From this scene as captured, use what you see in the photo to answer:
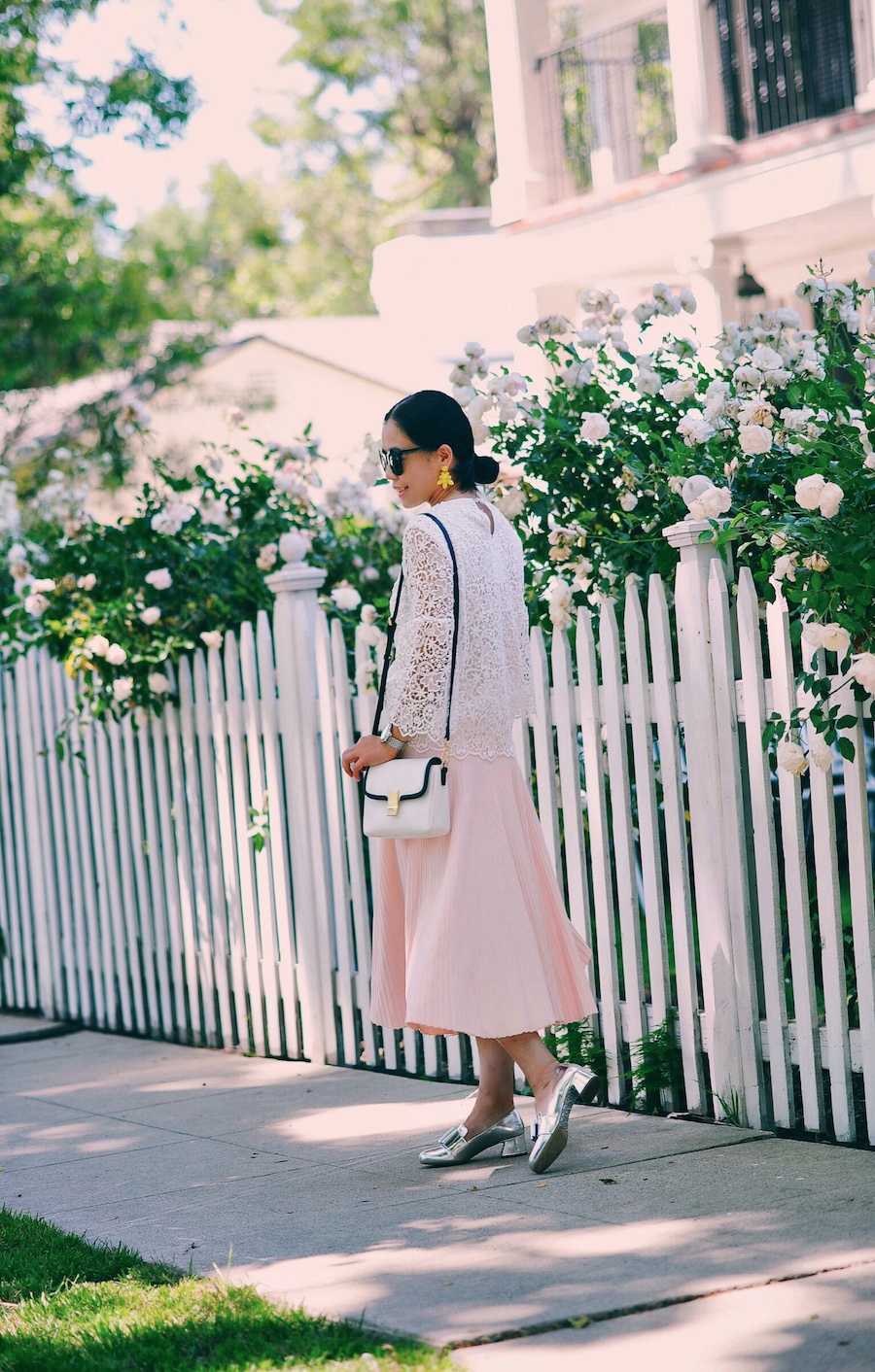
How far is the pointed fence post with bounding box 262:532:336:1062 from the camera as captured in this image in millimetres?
6062

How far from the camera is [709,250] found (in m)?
13.1

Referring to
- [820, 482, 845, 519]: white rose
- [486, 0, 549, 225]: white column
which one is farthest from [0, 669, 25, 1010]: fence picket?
[486, 0, 549, 225]: white column

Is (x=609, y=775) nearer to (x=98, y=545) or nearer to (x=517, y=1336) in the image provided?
(x=517, y=1336)

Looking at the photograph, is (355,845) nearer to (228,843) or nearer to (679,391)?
(228,843)

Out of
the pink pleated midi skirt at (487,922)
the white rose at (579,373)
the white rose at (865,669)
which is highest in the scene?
the white rose at (579,373)

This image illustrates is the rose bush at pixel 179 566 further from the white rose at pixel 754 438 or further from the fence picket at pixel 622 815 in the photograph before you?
the white rose at pixel 754 438

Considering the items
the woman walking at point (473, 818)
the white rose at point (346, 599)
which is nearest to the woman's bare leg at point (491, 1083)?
the woman walking at point (473, 818)

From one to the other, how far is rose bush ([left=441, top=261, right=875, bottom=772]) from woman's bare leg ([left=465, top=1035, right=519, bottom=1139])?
3.64ft

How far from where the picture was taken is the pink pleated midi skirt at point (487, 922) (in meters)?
4.19

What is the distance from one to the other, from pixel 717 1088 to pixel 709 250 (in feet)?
31.8

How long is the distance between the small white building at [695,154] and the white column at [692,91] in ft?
0.04

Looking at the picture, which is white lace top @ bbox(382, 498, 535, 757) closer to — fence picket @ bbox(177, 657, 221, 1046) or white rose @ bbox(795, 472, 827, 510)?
white rose @ bbox(795, 472, 827, 510)

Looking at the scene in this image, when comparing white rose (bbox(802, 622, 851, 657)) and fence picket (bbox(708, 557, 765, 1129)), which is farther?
fence picket (bbox(708, 557, 765, 1129))

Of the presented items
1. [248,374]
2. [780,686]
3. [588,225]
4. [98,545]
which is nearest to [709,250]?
[588,225]
